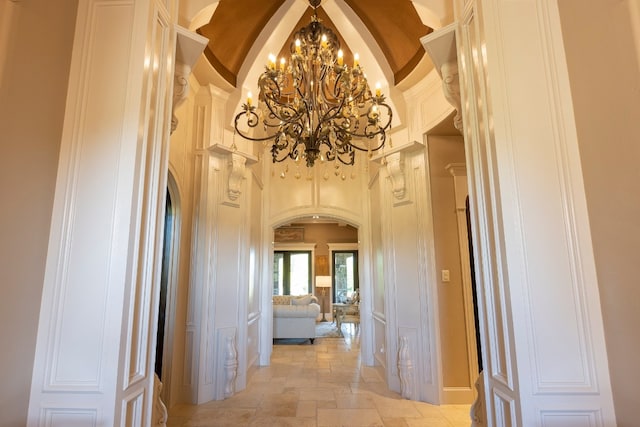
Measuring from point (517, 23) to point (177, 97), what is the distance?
192 centimetres

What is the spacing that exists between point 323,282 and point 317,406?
26.7 feet

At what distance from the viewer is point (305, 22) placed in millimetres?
4258

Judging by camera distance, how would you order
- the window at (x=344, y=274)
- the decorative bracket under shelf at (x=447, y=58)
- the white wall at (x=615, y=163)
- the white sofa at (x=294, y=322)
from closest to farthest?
1. the white wall at (x=615, y=163)
2. the decorative bracket under shelf at (x=447, y=58)
3. the white sofa at (x=294, y=322)
4. the window at (x=344, y=274)

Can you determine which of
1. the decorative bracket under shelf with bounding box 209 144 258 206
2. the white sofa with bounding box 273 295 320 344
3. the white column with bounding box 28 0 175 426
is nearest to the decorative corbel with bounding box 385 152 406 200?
the decorative bracket under shelf with bounding box 209 144 258 206

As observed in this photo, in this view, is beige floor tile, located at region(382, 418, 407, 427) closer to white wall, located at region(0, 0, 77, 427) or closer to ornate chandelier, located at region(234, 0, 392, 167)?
ornate chandelier, located at region(234, 0, 392, 167)

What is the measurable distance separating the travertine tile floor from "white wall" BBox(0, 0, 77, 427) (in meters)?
2.35

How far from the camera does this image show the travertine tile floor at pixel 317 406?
336 centimetres

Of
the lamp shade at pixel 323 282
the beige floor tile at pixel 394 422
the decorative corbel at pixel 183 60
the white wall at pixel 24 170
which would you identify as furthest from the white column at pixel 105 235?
the lamp shade at pixel 323 282

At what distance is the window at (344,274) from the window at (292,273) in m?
0.96

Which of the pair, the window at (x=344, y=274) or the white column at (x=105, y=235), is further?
the window at (x=344, y=274)

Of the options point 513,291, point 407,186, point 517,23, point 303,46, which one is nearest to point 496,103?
point 517,23

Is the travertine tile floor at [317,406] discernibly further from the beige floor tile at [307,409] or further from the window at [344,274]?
the window at [344,274]

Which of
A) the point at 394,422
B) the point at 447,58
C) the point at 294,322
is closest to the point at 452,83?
the point at 447,58

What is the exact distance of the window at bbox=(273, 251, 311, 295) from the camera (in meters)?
12.3
